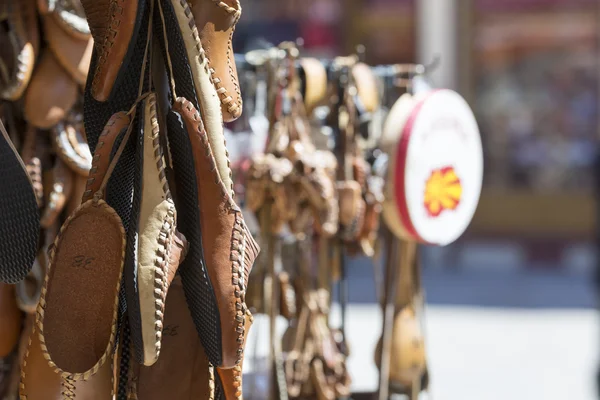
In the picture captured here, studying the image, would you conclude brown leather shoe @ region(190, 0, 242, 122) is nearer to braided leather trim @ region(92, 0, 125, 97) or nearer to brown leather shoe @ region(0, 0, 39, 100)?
braided leather trim @ region(92, 0, 125, 97)

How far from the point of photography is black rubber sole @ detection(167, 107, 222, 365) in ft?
5.25

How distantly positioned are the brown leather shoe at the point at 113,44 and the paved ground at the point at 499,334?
→ 1.66 metres

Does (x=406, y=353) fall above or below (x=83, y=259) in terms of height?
below

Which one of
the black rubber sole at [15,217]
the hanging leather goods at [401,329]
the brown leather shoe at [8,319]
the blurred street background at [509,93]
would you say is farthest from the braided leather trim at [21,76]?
the blurred street background at [509,93]

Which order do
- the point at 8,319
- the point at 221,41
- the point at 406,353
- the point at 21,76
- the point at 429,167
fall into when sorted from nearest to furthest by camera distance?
the point at 221,41
the point at 21,76
the point at 8,319
the point at 429,167
the point at 406,353

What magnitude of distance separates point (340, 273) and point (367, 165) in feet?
1.23

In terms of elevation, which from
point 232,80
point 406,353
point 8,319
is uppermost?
point 232,80

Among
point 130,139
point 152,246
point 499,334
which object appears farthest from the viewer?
point 499,334

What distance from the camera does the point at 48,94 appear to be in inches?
90.7

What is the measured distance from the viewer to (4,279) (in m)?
1.69

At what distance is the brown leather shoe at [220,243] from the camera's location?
5.21 feet

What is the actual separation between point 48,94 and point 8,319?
0.56m

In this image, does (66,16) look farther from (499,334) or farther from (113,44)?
(499,334)

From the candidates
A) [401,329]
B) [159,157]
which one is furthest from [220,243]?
[401,329]
